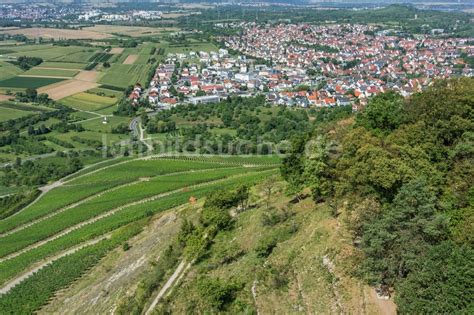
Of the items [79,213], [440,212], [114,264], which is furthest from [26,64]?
[440,212]

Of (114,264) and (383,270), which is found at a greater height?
(383,270)

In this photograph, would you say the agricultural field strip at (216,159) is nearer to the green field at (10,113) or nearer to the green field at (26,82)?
the green field at (10,113)

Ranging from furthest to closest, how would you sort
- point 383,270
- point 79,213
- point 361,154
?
point 79,213 → point 361,154 → point 383,270

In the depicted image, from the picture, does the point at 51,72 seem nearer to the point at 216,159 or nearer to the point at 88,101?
the point at 88,101

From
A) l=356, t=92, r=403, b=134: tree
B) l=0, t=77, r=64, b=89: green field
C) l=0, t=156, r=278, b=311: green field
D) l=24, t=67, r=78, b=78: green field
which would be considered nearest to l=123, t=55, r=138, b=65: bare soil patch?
l=24, t=67, r=78, b=78: green field

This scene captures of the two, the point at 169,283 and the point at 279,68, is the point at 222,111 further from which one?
the point at 169,283

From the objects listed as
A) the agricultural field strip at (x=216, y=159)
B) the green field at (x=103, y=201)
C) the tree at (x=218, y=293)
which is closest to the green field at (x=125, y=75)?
the agricultural field strip at (x=216, y=159)

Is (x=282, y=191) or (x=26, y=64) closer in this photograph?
(x=282, y=191)
